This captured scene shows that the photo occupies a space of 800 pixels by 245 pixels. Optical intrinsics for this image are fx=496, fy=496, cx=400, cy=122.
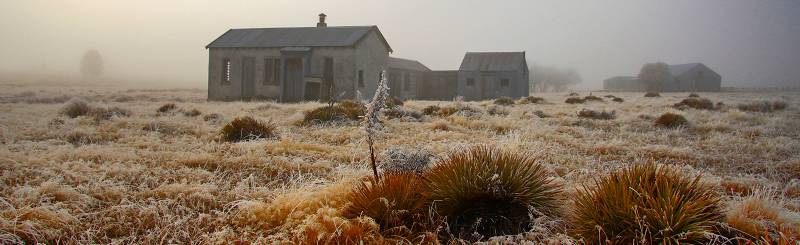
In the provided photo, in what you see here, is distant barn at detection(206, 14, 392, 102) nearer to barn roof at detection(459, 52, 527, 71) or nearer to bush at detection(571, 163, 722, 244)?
barn roof at detection(459, 52, 527, 71)

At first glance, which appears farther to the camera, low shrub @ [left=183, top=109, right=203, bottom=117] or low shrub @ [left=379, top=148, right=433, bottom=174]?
low shrub @ [left=183, top=109, right=203, bottom=117]

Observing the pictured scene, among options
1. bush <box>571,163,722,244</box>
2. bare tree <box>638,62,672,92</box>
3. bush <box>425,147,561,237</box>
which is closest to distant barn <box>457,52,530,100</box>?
bare tree <box>638,62,672,92</box>

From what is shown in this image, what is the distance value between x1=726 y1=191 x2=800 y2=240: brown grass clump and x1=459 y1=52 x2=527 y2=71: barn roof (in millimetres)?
36977

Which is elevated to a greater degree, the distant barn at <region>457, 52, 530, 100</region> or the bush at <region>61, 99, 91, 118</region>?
the distant barn at <region>457, 52, 530, 100</region>

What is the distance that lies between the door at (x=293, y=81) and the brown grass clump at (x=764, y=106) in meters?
21.7

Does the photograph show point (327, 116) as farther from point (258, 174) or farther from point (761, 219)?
point (761, 219)

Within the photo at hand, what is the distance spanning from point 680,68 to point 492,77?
43473mm

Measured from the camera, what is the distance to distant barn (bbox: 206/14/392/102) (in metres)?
28.2

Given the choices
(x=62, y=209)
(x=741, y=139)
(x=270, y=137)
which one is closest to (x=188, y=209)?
(x=62, y=209)

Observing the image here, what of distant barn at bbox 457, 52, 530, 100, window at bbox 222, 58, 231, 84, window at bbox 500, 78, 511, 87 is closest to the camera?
window at bbox 222, 58, 231, 84

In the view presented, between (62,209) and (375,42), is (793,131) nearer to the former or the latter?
(62,209)

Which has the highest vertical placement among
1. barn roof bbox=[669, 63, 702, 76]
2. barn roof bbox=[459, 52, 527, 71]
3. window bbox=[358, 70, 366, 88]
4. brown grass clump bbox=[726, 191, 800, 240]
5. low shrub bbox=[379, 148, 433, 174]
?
barn roof bbox=[669, 63, 702, 76]

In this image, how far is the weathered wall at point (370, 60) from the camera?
28.2 meters

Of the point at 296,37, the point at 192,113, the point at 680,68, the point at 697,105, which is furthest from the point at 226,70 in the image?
the point at 680,68
